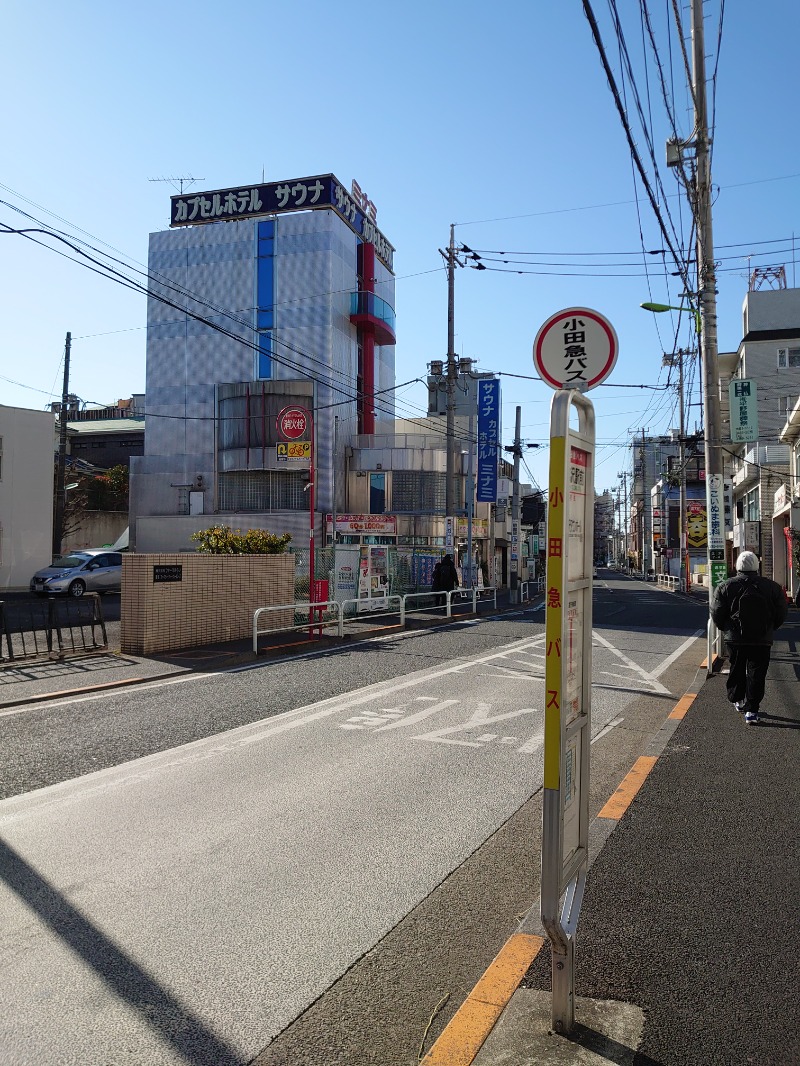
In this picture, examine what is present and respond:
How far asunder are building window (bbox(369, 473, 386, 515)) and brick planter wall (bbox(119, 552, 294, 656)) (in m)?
25.4

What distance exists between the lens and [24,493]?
108ft

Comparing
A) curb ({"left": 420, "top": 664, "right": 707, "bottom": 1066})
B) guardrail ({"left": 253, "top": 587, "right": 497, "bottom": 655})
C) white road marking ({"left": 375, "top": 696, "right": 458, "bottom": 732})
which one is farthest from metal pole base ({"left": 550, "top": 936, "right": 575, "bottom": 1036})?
guardrail ({"left": 253, "top": 587, "right": 497, "bottom": 655})

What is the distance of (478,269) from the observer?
2992 cm

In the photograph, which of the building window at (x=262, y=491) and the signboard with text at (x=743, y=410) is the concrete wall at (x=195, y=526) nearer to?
the building window at (x=262, y=491)

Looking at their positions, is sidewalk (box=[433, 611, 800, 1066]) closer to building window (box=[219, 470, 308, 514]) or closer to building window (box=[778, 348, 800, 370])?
building window (box=[219, 470, 308, 514])

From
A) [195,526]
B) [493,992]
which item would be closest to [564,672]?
[493,992]

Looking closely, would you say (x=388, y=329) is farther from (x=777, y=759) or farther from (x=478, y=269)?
(x=777, y=759)

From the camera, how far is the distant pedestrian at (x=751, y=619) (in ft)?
27.4

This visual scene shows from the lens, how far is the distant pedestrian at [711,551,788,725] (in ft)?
27.4

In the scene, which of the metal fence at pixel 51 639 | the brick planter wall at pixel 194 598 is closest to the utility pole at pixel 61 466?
the metal fence at pixel 51 639

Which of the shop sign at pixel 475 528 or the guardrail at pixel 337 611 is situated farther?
→ the shop sign at pixel 475 528

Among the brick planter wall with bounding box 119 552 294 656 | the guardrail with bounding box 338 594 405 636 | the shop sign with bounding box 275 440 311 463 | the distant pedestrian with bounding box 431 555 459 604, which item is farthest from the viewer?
the distant pedestrian with bounding box 431 555 459 604

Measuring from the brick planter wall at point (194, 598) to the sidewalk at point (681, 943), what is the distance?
10.0 m

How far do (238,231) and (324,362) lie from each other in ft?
29.6
